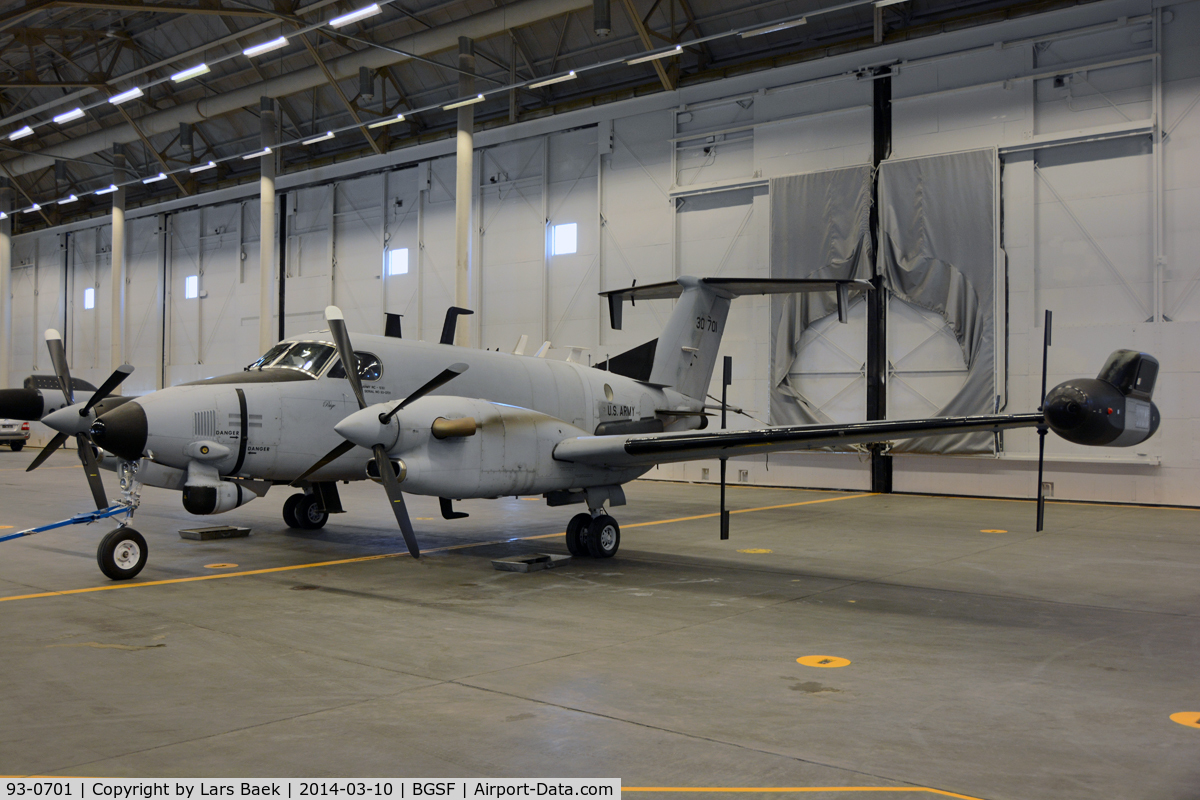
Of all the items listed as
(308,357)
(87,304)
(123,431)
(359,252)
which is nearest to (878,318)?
(308,357)

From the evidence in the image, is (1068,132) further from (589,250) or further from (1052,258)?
(589,250)

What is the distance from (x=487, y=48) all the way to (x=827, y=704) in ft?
83.1

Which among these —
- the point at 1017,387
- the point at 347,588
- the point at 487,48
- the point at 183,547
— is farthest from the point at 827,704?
the point at 487,48

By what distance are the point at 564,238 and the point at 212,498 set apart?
58.5ft

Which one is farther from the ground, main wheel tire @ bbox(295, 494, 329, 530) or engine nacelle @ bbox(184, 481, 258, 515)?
engine nacelle @ bbox(184, 481, 258, 515)

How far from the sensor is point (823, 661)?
605cm

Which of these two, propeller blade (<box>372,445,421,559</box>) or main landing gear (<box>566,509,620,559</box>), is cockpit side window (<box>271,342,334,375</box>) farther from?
main landing gear (<box>566,509,620,559</box>)

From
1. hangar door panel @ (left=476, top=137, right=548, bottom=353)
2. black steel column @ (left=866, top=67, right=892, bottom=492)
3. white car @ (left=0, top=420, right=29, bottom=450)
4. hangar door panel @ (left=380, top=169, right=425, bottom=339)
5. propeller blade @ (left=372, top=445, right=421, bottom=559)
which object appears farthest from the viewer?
white car @ (left=0, top=420, right=29, bottom=450)

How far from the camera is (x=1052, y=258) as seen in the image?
1909cm

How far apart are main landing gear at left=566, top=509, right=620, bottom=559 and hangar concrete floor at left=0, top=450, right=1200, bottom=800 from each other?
298 mm

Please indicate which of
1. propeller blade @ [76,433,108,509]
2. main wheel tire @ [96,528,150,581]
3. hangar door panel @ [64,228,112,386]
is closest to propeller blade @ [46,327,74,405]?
propeller blade @ [76,433,108,509]

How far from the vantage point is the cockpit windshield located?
11.0 m

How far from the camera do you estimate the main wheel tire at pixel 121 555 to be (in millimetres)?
8914

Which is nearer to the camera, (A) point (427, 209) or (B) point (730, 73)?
(B) point (730, 73)
